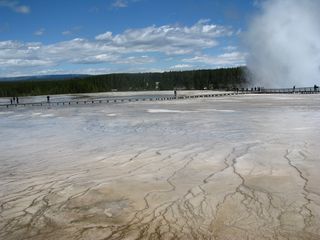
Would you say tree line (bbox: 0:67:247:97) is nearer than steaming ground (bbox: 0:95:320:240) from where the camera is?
No

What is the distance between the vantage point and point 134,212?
6023mm

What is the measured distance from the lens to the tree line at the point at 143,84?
98.9 m

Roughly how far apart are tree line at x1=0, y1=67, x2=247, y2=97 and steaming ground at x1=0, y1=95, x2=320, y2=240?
83.6 meters

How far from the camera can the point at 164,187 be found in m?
7.24

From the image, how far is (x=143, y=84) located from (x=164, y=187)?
10888cm

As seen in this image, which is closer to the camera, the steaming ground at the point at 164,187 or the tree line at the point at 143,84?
the steaming ground at the point at 164,187

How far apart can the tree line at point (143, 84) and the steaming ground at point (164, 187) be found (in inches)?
3292

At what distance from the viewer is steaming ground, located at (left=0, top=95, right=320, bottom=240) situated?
5.43m

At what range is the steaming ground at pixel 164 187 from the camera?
543 cm

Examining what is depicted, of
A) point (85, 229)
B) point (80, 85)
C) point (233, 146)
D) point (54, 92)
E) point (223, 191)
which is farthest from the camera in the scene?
point (80, 85)

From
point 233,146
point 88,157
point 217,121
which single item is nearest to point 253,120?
point 217,121

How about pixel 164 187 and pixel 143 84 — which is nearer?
pixel 164 187

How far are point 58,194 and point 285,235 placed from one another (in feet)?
12.5

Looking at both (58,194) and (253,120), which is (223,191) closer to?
(58,194)
